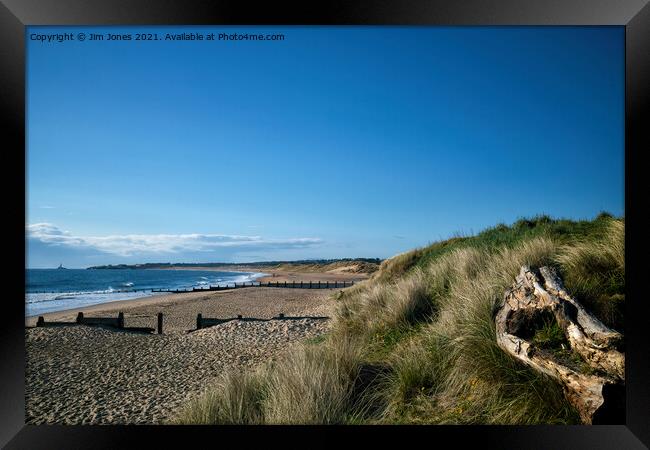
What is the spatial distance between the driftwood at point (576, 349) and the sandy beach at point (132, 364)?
11.9 ft

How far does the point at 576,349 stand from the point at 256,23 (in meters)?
3.28

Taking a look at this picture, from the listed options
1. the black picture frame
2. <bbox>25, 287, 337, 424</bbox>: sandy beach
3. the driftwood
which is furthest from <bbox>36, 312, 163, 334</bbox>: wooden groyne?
the driftwood

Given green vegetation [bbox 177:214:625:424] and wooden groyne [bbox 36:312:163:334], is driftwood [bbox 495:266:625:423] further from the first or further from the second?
wooden groyne [bbox 36:312:163:334]

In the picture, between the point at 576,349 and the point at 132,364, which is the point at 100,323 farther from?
the point at 576,349

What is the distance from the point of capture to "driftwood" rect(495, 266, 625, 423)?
2383 mm

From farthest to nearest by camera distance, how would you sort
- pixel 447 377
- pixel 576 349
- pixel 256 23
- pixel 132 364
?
pixel 132 364 < pixel 447 377 < pixel 256 23 < pixel 576 349

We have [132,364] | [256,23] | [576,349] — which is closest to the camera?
[576,349]

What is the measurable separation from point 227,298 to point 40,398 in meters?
19.0

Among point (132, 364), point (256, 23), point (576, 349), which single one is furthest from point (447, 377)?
point (132, 364)

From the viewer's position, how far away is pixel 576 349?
8.13 ft

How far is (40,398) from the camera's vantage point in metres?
5.20

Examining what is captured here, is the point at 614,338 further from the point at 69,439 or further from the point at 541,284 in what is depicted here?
the point at 69,439

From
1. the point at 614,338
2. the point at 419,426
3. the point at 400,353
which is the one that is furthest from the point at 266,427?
the point at 614,338

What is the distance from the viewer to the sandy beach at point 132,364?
455cm
